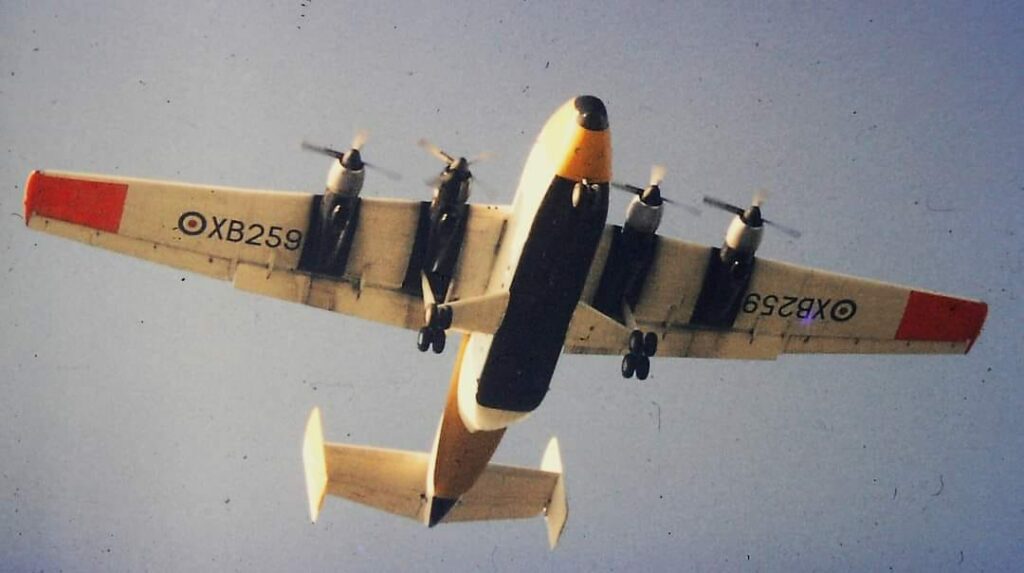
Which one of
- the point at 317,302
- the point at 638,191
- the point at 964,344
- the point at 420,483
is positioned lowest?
the point at 420,483

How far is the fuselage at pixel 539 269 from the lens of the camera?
56.9 ft

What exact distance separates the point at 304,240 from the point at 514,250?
4019mm

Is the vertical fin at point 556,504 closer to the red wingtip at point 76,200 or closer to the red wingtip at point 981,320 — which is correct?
the red wingtip at point 981,320

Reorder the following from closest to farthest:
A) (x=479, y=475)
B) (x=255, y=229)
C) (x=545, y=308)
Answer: (x=545, y=308) → (x=255, y=229) → (x=479, y=475)

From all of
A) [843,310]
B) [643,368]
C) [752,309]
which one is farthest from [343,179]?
[843,310]

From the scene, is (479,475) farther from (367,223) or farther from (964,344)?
(964,344)

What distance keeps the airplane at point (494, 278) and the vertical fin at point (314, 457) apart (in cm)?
4

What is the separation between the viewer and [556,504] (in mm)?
25375

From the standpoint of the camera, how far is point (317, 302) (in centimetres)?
2092

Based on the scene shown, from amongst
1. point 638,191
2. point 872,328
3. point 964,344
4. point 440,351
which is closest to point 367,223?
point 440,351

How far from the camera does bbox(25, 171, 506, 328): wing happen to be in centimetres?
1870

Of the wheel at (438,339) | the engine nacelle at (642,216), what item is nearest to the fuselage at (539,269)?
the wheel at (438,339)

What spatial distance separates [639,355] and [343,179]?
606cm

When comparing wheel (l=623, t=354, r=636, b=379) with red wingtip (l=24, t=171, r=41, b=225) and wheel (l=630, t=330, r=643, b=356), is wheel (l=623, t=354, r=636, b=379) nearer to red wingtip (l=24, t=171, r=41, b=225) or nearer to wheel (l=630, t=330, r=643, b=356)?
wheel (l=630, t=330, r=643, b=356)
